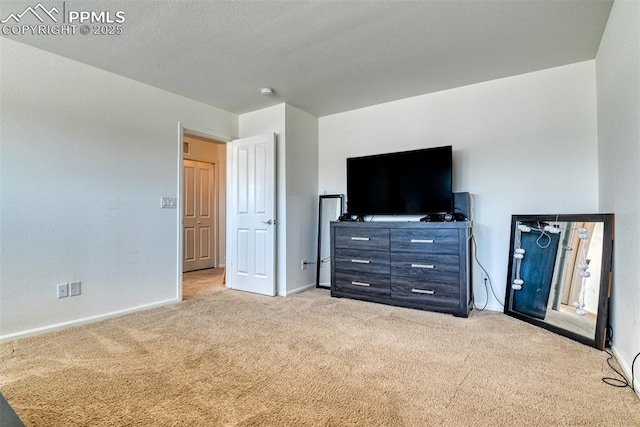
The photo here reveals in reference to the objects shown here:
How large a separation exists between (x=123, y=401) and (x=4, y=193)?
1992mm

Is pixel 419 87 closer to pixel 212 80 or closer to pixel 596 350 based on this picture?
pixel 212 80

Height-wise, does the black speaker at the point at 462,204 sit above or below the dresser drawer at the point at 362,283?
above

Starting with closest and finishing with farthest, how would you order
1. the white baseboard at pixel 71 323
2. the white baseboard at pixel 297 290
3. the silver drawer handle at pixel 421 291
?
the white baseboard at pixel 71 323 < the silver drawer handle at pixel 421 291 < the white baseboard at pixel 297 290

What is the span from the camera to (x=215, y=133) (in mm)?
3979

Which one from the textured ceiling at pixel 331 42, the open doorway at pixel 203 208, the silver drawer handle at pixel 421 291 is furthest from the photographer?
the open doorway at pixel 203 208

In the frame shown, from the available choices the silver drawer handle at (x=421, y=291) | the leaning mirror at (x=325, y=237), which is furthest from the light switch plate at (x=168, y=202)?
the silver drawer handle at (x=421, y=291)

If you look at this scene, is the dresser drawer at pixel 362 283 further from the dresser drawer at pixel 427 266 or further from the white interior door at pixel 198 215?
the white interior door at pixel 198 215

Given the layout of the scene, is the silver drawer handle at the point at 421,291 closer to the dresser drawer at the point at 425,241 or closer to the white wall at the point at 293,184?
the dresser drawer at the point at 425,241

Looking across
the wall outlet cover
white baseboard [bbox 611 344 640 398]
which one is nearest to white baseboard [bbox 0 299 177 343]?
the wall outlet cover

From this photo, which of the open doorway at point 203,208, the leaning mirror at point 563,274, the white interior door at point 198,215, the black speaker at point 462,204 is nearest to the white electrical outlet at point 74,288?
the open doorway at point 203,208

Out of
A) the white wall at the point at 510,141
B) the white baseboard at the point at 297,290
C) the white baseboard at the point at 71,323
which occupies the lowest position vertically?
the white baseboard at the point at 297,290

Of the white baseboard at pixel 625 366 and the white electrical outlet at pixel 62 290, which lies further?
the white electrical outlet at pixel 62 290

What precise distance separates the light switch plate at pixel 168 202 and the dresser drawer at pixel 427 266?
251 centimetres

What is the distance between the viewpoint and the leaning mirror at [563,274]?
2217 mm
